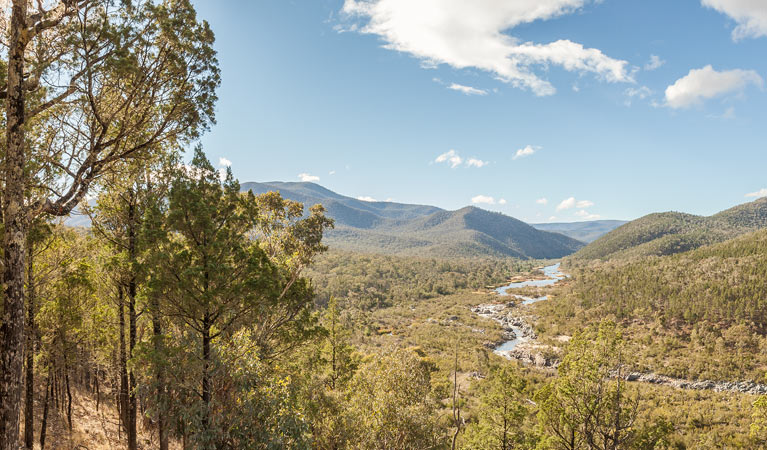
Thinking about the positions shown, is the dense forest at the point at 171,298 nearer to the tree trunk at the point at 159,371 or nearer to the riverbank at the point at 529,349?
the tree trunk at the point at 159,371

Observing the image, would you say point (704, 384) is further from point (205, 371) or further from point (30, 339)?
point (30, 339)

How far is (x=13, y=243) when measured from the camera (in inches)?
226

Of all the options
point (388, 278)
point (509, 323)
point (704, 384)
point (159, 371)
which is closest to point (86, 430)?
point (159, 371)

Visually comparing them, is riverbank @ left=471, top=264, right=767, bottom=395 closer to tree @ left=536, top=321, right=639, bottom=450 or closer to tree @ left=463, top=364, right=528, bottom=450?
tree @ left=536, top=321, right=639, bottom=450

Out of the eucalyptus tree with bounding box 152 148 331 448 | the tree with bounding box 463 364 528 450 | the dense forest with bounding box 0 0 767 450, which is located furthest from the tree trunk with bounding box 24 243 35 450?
the tree with bounding box 463 364 528 450

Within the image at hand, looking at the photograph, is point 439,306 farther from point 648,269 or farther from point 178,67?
point 178,67

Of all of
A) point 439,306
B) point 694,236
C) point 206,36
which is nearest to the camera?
point 206,36

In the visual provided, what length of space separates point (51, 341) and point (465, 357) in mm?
52978

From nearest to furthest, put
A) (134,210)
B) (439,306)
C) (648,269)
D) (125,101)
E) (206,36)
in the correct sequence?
(125,101) < (206,36) < (134,210) < (648,269) < (439,306)

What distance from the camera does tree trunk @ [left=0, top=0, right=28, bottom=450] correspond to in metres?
5.56

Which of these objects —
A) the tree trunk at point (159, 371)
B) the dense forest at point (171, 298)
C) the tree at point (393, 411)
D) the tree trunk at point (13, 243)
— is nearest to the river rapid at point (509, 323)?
the dense forest at point (171, 298)

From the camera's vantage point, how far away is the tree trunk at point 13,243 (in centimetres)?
556

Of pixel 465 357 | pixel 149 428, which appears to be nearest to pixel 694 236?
pixel 465 357

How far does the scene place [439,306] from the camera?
107438 mm
